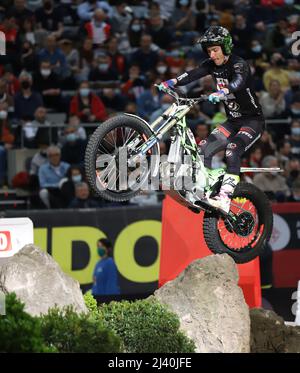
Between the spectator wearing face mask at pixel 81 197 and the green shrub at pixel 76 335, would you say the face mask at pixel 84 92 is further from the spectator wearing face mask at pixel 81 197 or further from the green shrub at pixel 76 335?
the green shrub at pixel 76 335

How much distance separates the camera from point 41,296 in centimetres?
1517

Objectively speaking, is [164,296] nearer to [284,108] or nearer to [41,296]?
[41,296]

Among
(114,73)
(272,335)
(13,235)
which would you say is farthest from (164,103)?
(13,235)

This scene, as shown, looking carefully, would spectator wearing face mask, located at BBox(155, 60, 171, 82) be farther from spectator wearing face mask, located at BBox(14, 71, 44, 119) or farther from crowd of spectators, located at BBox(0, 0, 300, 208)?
spectator wearing face mask, located at BBox(14, 71, 44, 119)

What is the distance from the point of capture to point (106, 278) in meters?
23.4

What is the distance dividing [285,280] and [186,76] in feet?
27.7

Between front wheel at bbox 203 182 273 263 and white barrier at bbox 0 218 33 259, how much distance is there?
2.86m

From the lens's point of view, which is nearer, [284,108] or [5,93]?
[5,93]

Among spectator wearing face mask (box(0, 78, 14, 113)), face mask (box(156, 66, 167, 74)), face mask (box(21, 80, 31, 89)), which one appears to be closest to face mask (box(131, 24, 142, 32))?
face mask (box(156, 66, 167, 74))

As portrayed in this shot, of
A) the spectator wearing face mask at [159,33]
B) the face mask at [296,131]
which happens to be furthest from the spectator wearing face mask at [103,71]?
the face mask at [296,131]

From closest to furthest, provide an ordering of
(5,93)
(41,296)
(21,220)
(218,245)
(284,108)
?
(41,296) → (21,220) → (218,245) → (5,93) → (284,108)

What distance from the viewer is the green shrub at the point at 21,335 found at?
13.6 meters
